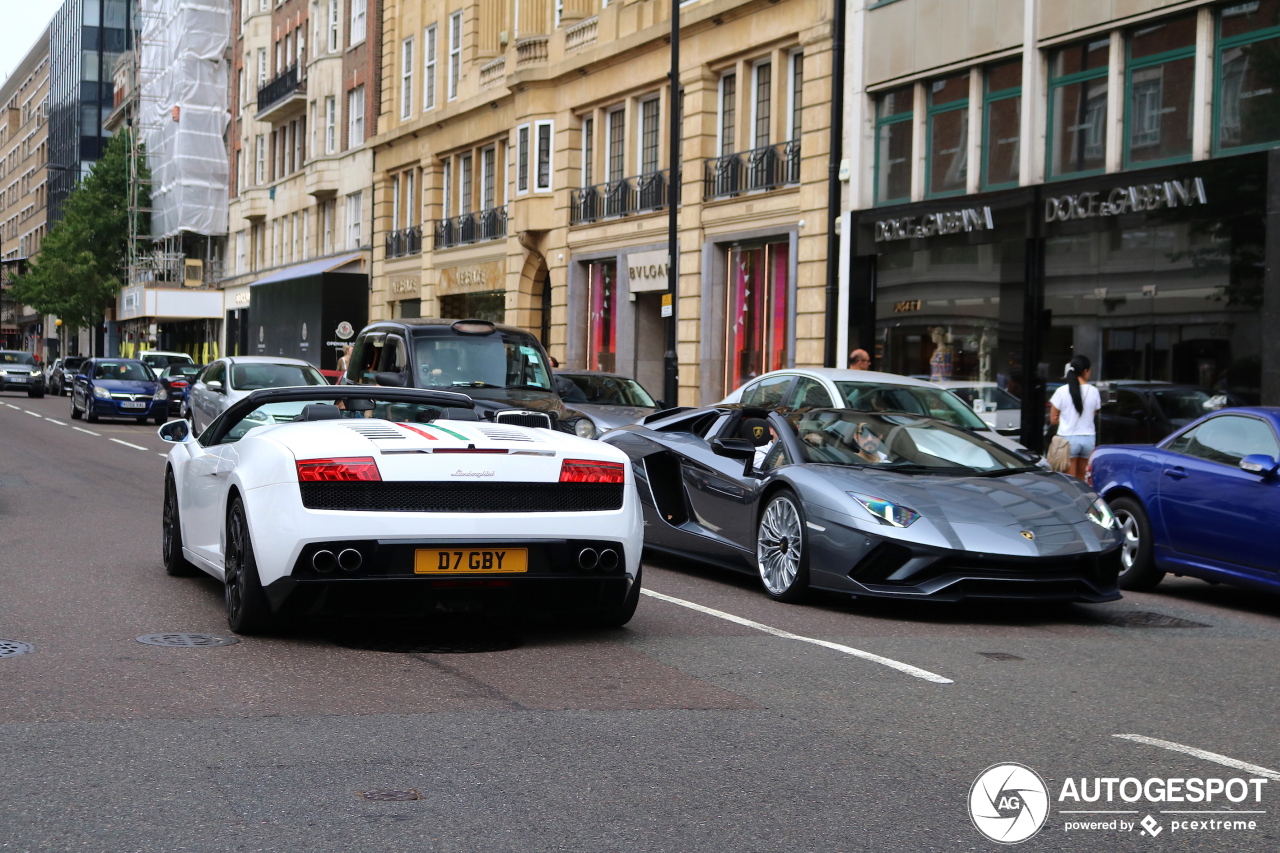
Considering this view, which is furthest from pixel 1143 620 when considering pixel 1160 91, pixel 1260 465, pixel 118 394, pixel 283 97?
pixel 283 97

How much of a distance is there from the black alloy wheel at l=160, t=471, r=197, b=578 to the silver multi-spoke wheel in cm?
352

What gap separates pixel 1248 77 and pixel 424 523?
A: 49.6 feet

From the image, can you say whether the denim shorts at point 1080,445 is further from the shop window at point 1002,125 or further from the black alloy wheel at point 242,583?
the black alloy wheel at point 242,583

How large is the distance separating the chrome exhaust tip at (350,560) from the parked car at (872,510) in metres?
3.19

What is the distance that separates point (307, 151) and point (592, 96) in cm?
2487

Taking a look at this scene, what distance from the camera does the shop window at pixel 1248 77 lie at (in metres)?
18.9

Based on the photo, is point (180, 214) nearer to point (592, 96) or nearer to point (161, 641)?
point (592, 96)

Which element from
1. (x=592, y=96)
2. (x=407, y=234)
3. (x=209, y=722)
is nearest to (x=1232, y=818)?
(x=209, y=722)

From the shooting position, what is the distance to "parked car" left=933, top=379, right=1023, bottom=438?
23156 millimetres

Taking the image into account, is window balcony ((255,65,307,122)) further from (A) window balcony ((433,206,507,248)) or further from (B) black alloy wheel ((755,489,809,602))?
(B) black alloy wheel ((755,489,809,602))

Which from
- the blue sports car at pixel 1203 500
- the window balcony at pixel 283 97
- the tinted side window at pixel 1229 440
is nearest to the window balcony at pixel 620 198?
the blue sports car at pixel 1203 500

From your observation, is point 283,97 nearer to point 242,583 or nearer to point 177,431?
point 177,431

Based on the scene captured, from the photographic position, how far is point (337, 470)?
7309mm

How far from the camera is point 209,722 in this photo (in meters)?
5.96
